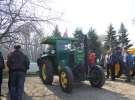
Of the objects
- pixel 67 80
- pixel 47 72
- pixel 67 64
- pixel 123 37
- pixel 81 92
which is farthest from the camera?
pixel 123 37

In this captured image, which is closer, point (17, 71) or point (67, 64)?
point (17, 71)

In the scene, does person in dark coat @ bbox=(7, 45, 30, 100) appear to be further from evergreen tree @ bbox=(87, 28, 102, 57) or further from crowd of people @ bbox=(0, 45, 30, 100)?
evergreen tree @ bbox=(87, 28, 102, 57)

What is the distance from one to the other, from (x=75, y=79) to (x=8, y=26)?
14.7ft

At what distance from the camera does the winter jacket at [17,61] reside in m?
10.3

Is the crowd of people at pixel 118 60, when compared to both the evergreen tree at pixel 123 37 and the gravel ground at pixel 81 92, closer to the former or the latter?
the gravel ground at pixel 81 92

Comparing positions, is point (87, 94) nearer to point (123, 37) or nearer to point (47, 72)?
point (47, 72)

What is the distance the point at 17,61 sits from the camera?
10.4 meters

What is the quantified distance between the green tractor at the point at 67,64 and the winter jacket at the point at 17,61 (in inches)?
90.5

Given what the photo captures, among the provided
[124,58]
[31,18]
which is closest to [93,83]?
[124,58]

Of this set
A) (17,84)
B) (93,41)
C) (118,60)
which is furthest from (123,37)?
(17,84)

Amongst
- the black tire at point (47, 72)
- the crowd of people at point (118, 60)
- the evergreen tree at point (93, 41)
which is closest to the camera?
the black tire at point (47, 72)

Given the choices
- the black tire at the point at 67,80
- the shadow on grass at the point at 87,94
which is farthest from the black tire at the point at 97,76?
the black tire at the point at 67,80

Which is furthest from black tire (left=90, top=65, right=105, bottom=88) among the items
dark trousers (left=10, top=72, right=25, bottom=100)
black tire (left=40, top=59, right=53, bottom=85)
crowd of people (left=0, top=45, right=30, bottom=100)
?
dark trousers (left=10, top=72, right=25, bottom=100)

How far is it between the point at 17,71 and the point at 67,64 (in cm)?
376
